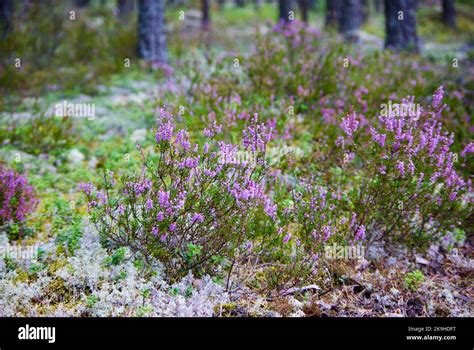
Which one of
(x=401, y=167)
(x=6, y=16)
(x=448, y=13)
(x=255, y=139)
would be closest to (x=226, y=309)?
(x=255, y=139)

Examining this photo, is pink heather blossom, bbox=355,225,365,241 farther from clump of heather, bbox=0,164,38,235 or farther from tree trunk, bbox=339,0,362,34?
tree trunk, bbox=339,0,362,34

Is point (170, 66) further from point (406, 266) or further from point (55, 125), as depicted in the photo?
point (406, 266)

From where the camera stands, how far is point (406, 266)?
169 inches

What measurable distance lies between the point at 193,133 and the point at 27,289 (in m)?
3.04

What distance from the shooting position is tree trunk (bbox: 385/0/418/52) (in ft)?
34.4

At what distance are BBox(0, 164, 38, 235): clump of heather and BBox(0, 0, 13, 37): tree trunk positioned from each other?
596 cm

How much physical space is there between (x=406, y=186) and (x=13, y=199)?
3657 millimetres

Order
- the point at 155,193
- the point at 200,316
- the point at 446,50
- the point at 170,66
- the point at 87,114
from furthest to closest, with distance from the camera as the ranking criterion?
1. the point at 446,50
2. the point at 170,66
3. the point at 87,114
4. the point at 155,193
5. the point at 200,316

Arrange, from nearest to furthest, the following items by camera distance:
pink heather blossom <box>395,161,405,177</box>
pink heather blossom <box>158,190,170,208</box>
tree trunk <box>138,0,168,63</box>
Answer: pink heather blossom <box>158,190,170,208</box> → pink heather blossom <box>395,161,405,177</box> → tree trunk <box>138,0,168,63</box>

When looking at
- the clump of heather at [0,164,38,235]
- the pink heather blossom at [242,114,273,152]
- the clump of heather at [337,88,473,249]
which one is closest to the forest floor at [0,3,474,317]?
the clump of heather at [0,164,38,235]

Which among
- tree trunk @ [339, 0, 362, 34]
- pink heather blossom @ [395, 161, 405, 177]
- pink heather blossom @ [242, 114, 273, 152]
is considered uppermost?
tree trunk @ [339, 0, 362, 34]

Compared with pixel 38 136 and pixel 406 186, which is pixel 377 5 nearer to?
pixel 38 136
